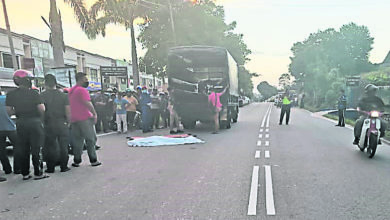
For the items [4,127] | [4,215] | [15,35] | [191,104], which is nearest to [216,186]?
[4,215]

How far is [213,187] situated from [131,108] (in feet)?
27.6

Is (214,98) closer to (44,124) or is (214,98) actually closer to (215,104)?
(215,104)

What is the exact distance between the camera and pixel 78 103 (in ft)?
21.4

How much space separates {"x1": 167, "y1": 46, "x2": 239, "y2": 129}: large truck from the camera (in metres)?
12.7

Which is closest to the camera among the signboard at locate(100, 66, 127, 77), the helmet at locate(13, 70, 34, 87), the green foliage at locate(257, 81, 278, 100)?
the helmet at locate(13, 70, 34, 87)

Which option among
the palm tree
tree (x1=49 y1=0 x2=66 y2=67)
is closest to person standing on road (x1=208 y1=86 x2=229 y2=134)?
tree (x1=49 y1=0 x2=66 y2=67)

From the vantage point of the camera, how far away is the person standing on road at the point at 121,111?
12078 millimetres

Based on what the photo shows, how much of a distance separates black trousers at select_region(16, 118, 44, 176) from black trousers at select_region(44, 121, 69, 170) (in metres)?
0.35

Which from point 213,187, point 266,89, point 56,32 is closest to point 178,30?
point 56,32

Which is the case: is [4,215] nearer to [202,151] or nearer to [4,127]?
[4,127]

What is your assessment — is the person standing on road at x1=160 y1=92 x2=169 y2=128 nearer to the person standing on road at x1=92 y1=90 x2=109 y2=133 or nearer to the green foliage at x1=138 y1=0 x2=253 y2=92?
the person standing on road at x1=92 y1=90 x2=109 y2=133

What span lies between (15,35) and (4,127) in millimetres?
24408

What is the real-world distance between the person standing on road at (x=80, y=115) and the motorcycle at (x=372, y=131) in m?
5.92

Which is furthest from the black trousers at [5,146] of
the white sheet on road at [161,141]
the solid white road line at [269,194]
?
the solid white road line at [269,194]
